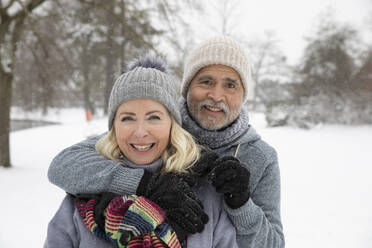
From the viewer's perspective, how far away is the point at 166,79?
1.75m

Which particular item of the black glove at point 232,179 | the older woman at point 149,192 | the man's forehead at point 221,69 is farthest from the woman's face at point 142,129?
the man's forehead at point 221,69

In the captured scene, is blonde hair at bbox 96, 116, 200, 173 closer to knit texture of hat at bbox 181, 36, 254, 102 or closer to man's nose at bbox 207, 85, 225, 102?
man's nose at bbox 207, 85, 225, 102

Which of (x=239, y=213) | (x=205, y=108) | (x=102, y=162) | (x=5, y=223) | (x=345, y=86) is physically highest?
(x=345, y=86)

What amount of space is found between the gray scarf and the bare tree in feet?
21.9

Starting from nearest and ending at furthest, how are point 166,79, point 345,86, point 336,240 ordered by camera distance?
1. point 166,79
2. point 336,240
3. point 345,86

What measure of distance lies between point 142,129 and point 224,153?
2.19ft

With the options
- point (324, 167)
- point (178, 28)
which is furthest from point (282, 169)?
point (178, 28)

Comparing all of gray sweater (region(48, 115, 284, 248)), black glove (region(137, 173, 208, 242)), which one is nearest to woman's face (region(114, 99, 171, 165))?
gray sweater (region(48, 115, 284, 248))

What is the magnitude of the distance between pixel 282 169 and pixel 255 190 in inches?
→ 273

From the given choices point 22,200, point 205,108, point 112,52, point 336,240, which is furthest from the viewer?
point 112,52

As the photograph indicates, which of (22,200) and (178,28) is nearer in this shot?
(22,200)

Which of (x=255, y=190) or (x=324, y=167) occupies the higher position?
(x=255, y=190)

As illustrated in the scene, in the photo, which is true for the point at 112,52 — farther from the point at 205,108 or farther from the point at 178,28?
the point at 205,108

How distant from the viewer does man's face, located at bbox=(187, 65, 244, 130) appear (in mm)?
1926
